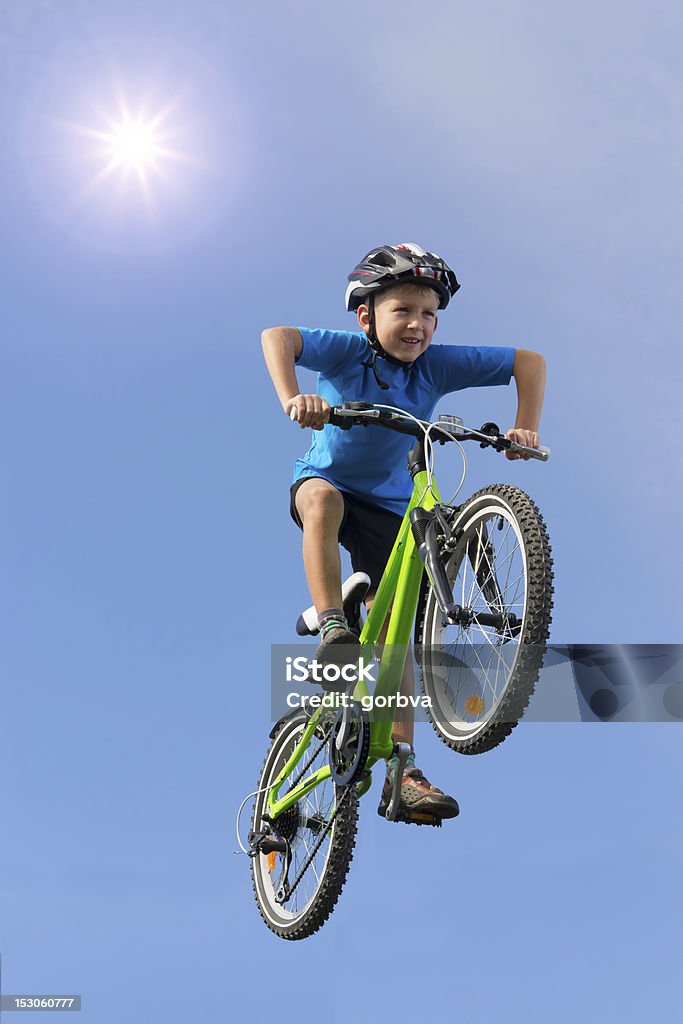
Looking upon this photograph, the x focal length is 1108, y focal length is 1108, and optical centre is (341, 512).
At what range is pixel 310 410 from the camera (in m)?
5.46

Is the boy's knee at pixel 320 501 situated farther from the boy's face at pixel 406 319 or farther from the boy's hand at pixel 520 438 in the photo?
the boy's hand at pixel 520 438

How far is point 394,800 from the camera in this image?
17.7 feet

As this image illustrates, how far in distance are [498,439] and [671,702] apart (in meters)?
2.01

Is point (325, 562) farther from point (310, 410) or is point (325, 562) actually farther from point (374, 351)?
point (374, 351)

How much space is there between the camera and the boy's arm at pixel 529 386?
629 centimetres

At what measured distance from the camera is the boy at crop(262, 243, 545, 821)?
6.03 meters

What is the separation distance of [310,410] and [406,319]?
1.00 metres

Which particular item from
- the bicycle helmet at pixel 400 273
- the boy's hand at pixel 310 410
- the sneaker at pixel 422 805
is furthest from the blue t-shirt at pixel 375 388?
the sneaker at pixel 422 805

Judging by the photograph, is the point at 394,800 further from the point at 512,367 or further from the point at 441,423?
the point at 512,367

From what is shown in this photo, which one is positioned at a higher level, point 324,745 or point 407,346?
point 407,346

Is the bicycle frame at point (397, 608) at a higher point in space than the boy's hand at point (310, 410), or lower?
lower

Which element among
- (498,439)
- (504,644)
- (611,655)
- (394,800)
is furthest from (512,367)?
(394,800)

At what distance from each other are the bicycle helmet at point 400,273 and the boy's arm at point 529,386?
0.58m

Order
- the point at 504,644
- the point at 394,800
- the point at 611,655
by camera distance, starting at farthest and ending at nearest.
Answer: the point at 611,655
the point at 394,800
the point at 504,644
